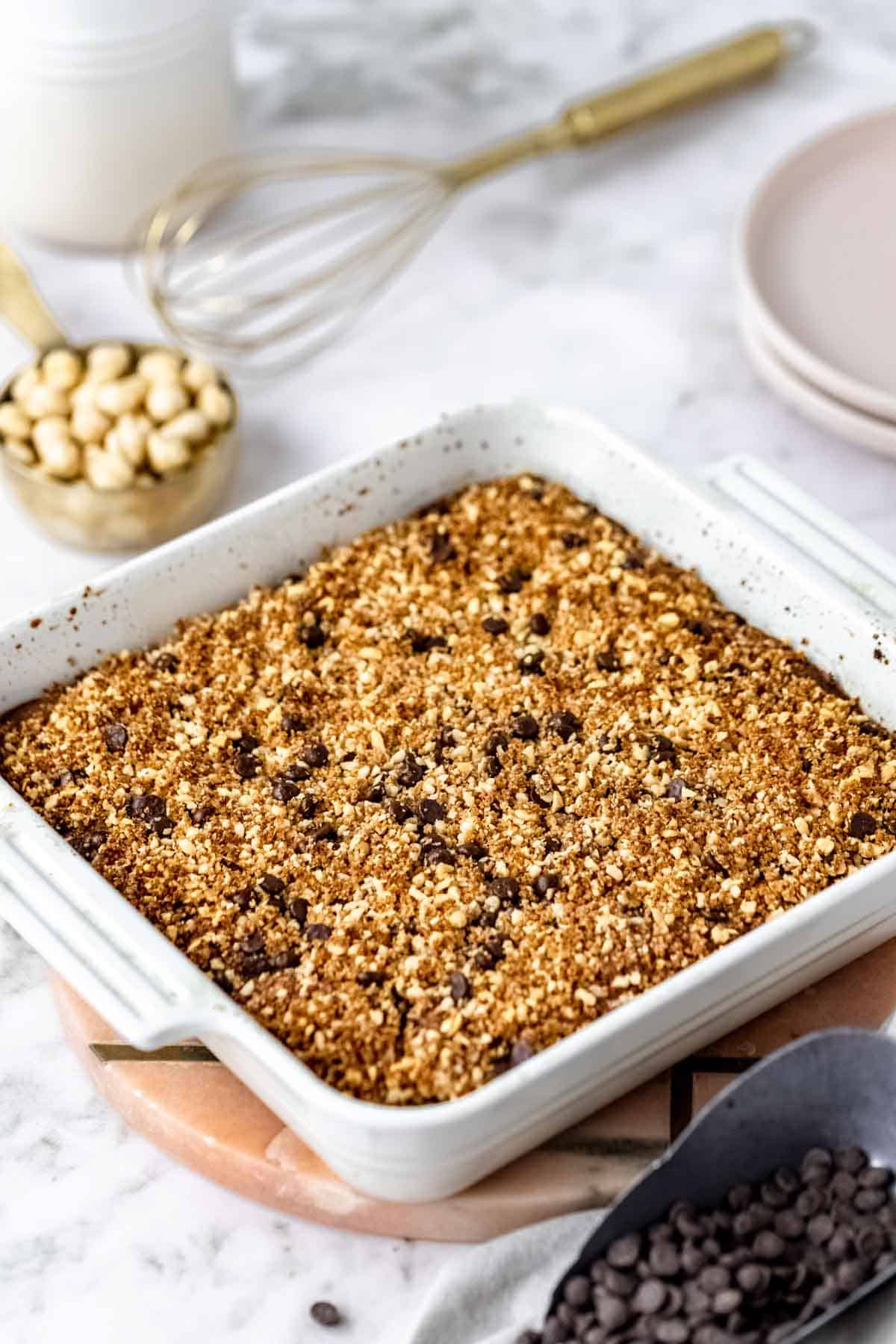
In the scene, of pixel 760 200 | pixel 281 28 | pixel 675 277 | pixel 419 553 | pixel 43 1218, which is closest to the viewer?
pixel 43 1218

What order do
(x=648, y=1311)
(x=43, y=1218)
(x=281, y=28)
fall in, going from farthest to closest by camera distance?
(x=281, y=28), (x=43, y=1218), (x=648, y=1311)

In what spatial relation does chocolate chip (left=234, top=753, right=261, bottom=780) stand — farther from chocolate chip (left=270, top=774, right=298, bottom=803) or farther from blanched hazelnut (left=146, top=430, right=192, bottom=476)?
blanched hazelnut (left=146, top=430, right=192, bottom=476)

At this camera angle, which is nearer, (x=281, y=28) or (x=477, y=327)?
(x=477, y=327)

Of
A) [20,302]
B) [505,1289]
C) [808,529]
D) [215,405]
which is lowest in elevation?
[505,1289]

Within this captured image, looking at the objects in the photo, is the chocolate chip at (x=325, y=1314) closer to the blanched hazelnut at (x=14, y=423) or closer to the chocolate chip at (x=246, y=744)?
the chocolate chip at (x=246, y=744)

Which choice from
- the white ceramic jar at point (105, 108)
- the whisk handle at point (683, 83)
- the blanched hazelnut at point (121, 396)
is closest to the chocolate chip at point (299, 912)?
the blanched hazelnut at point (121, 396)

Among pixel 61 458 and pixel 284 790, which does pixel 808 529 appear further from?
pixel 61 458

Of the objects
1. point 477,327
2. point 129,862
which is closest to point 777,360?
point 477,327

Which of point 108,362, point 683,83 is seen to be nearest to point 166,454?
point 108,362

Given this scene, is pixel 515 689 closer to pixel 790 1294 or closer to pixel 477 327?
pixel 790 1294
